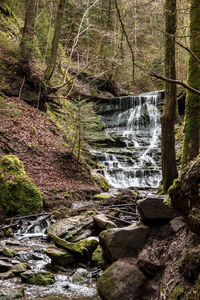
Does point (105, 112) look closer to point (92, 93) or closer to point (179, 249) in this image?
point (92, 93)

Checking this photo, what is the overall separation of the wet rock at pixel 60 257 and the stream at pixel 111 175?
13cm

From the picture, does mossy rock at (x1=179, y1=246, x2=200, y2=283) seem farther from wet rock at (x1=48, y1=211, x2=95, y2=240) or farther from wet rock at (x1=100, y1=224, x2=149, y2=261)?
wet rock at (x1=48, y1=211, x2=95, y2=240)

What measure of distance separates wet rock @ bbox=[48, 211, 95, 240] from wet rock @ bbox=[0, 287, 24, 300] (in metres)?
1.83

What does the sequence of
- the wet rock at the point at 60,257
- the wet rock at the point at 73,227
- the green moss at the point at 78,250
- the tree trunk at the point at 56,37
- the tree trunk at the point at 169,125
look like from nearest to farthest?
the wet rock at the point at 60,257 < the green moss at the point at 78,250 < the wet rock at the point at 73,227 < the tree trunk at the point at 169,125 < the tree trunk at the point at 56,37

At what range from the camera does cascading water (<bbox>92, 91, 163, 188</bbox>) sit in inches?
536

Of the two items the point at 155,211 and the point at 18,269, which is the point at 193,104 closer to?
the point at 155,211

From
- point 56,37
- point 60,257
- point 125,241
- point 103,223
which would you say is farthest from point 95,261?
point 56,37

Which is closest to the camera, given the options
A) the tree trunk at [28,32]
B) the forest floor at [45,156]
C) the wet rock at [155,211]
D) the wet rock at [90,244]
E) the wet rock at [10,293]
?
the wet rock at [10,293]

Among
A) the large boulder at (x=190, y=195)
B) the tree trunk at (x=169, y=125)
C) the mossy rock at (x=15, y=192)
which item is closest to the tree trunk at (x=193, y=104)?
the tree trunk at (x=169, y=125)

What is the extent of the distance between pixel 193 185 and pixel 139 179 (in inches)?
433

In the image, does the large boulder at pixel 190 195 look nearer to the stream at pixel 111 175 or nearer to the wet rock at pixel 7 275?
the stream at pixel 111 175

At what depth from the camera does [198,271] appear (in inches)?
88.9

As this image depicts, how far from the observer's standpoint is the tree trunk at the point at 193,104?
619 cm

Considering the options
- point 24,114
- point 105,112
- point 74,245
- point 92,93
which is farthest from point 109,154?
point 74,245
